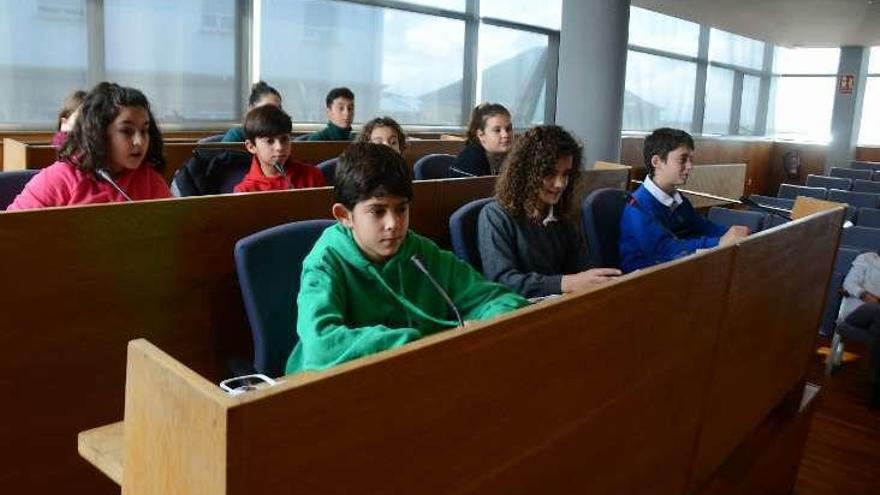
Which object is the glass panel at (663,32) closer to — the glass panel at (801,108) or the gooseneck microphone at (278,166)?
the glass panel at (801,108)

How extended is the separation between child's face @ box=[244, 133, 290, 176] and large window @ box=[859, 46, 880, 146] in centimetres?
1114

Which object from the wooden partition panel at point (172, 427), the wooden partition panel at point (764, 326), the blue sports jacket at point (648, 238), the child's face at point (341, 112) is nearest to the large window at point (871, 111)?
the child's face at point (341, 112)

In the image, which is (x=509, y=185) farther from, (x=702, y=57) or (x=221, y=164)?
(x=702, y=57)

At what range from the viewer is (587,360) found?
4.06 ft

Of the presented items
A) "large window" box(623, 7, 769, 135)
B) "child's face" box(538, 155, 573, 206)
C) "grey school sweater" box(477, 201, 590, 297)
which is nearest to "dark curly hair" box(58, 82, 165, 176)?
"grey school sweater" box(477, 201, 590, 297)

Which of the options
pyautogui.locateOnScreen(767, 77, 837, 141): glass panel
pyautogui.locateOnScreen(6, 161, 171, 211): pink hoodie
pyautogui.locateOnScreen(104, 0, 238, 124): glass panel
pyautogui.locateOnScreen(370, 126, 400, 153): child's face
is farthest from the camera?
pyautogui.locateOnScreen(767, 77, 837, 141): glass panel

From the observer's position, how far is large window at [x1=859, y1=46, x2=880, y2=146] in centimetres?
1141

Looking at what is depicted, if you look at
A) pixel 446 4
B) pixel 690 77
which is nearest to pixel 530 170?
pixel 446 4

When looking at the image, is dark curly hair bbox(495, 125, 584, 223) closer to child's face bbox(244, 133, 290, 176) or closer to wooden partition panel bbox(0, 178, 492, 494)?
wooden partition panel bbox(0, 178, 492, 494)

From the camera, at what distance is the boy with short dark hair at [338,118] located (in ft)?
15.6

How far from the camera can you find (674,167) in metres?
2.92

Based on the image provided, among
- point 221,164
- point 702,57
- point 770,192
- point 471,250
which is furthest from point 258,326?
point 770,192

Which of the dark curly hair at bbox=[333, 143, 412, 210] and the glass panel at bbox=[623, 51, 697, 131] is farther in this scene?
the glass panel at bbox=[623, 51, 697, 131]

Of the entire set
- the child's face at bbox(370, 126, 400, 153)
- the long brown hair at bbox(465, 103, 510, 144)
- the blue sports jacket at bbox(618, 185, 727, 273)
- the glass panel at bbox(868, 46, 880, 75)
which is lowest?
the blue sports jacket at bbox(618, 185, 727, 273)
